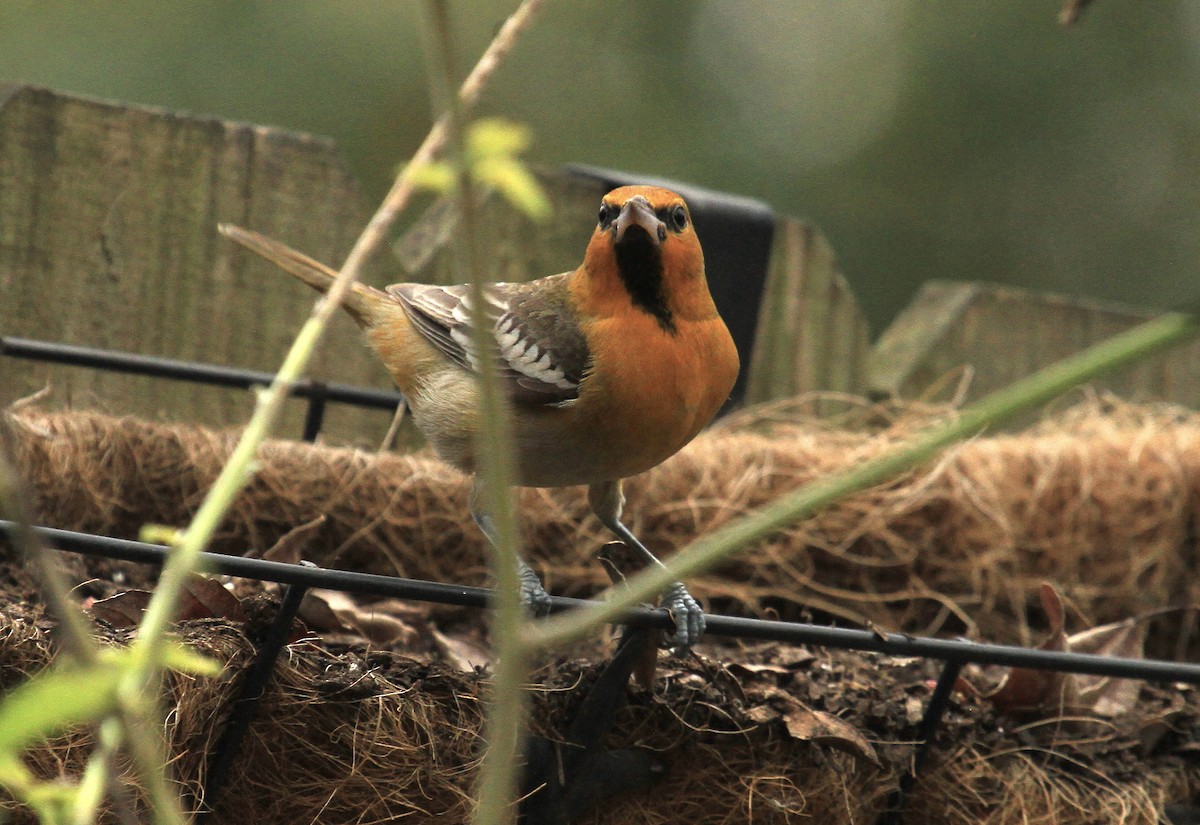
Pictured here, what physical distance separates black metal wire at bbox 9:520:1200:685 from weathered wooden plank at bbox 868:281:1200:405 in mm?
2612

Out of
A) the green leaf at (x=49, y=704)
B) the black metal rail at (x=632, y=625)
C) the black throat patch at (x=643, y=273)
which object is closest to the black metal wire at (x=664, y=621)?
the black metal rail at (x=632, y=625)

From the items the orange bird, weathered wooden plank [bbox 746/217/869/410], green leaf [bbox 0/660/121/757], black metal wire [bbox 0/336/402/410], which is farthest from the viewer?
weathered wooden plank [bbox 746/217/869/410]

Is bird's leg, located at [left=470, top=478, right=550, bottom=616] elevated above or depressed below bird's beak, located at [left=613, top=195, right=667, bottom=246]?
below

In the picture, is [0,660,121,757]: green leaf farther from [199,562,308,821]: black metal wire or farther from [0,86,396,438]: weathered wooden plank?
[0,86,396,438]: weathered wooden plank

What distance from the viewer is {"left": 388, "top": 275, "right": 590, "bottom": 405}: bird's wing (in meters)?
2.75

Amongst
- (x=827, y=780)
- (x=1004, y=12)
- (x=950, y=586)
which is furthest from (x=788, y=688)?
(x=1004, y=12)

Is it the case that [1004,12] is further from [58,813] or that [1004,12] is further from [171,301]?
[58,813]

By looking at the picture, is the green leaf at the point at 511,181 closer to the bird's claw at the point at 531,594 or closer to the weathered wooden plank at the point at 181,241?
the bird's claw at the point at 531,594

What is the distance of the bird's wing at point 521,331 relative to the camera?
9.04 feet

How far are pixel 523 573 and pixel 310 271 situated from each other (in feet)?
3.10

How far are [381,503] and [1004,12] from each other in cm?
818

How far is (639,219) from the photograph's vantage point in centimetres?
275

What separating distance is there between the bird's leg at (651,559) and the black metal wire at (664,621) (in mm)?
319

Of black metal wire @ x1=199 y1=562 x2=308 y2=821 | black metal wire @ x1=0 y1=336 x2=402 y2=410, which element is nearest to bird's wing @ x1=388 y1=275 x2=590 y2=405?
black metal wire @ x1=0 y1=336 x2=402 y2=410
